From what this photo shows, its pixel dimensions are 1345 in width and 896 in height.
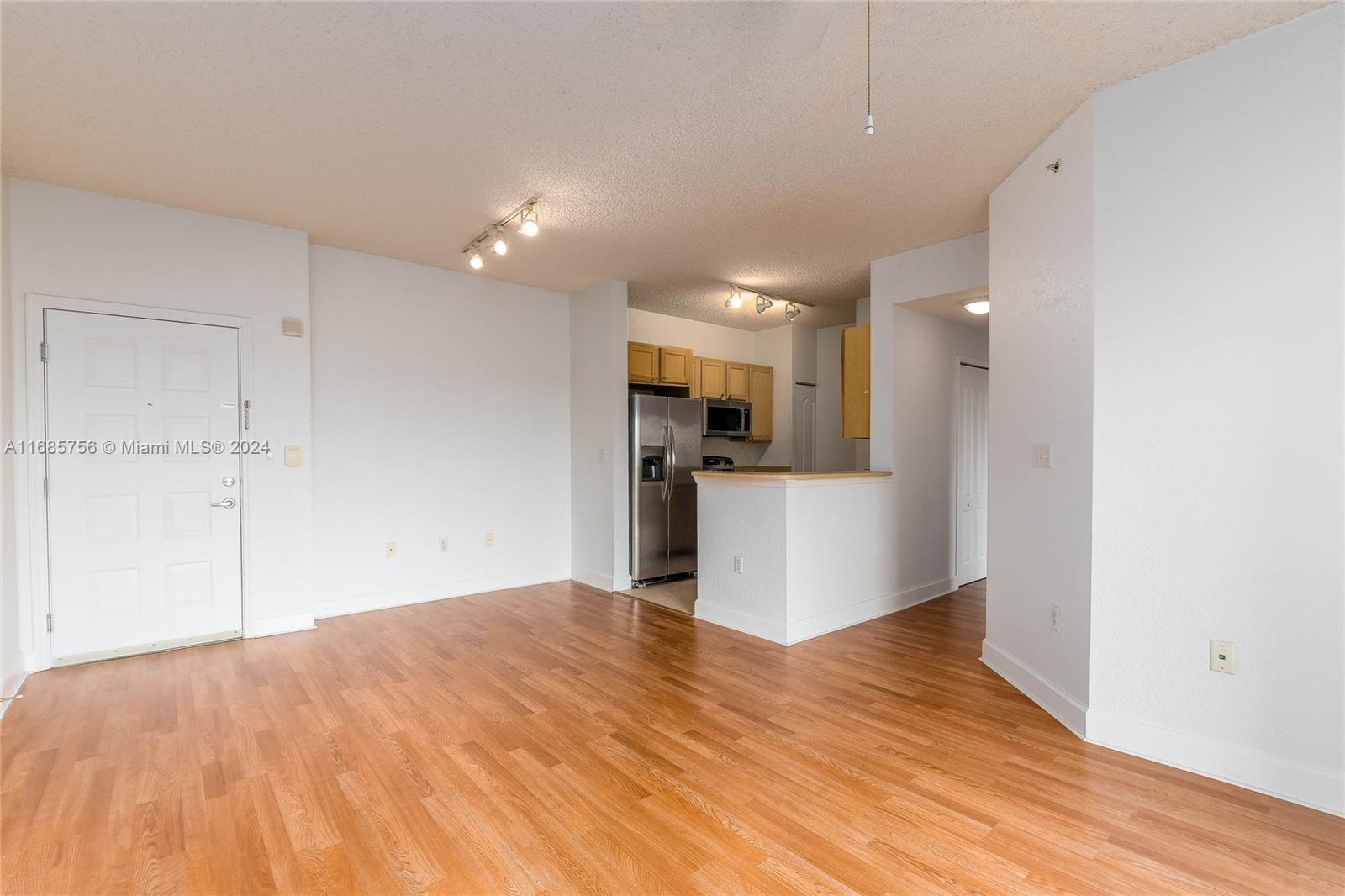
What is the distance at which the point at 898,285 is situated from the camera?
461cm

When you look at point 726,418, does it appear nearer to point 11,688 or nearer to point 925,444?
point 925,444

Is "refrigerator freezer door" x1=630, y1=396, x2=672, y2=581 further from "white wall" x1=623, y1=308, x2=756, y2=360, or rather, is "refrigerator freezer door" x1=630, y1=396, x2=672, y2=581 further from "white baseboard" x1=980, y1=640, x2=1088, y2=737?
"white baseboard" x1=980, y1=640, x2=1088, y2=737

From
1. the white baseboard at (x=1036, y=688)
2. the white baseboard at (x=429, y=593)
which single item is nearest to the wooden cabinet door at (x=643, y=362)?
the white baseboard at (x=429, y=593)

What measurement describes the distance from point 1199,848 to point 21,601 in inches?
213

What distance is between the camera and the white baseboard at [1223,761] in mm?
2072

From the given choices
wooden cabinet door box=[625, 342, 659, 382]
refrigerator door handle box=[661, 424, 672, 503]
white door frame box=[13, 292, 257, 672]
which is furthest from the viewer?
wooden cabinet door box=[625, 342, 659, 382]

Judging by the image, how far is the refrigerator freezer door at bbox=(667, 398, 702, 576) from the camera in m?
5.82

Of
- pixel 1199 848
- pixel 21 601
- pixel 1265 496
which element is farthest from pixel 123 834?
pixel 1265 496

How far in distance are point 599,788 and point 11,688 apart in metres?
3.22

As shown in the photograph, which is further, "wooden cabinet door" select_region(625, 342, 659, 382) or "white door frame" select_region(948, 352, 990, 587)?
"wooden cabinet door" select_region(625, 342, 659, 382)

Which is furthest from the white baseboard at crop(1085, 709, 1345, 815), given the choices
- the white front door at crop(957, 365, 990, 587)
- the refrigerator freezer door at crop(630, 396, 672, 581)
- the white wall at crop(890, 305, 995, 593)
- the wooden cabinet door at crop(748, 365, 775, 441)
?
the wooden cabinet door at crop(748, 365, 775, 441)

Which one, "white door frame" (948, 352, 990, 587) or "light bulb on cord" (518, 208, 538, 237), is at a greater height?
"light bulb on cord" (518, 208, 538, 237)

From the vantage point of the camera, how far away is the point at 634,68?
2377mm

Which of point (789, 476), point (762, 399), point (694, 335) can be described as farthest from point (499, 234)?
point (762, 399)
